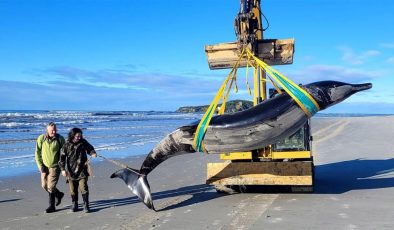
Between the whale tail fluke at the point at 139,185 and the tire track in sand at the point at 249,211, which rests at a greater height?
the whale tail fluke at the point at 139,185

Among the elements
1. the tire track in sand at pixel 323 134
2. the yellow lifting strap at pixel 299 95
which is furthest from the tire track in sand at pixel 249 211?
the tire track in sand at pixel 323 134

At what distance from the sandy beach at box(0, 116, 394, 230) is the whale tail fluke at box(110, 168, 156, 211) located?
0.80 feet

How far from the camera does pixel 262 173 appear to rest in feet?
29.3

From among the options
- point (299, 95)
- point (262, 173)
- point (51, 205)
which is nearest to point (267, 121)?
point (299, 95)

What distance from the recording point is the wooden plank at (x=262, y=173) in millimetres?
8711

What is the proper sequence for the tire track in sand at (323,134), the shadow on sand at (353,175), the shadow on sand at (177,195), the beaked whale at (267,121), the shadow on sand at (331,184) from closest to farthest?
the beaked whale at (267,121) < the shadow on sand at (177,195) < the shadow on sand at (331,184) < the shadow on sand at (353,175) < the tire track in sand at (323,134)

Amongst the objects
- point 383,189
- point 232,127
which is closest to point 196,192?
point 232,127

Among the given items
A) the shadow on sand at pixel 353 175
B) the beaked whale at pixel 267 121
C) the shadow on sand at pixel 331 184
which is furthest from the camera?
the shadow on sand at pixel 353 175

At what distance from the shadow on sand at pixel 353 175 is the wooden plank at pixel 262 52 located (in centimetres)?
300

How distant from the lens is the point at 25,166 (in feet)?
47.8

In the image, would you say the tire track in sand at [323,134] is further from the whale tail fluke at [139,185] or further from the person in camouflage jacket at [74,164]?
the person in camouflage jacket at [74,164]

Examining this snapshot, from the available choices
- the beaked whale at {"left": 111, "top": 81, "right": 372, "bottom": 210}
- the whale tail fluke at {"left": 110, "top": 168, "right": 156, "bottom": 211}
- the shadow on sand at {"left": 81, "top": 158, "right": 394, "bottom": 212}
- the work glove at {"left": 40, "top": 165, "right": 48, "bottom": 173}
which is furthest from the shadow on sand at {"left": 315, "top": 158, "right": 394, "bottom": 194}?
the work glove at {"left": 40, "top": 165, "right": 48, "bottom": 173}

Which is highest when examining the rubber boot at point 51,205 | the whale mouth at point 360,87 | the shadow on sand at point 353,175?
the whale mouth at point 360,87

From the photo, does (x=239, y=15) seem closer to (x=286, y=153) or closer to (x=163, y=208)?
(x=286, y=153)
